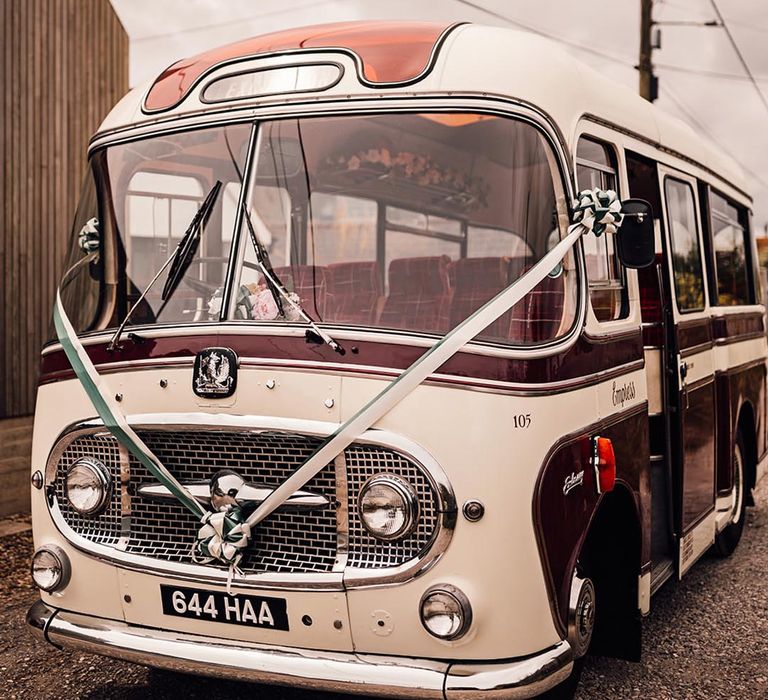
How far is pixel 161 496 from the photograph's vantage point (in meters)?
3.96

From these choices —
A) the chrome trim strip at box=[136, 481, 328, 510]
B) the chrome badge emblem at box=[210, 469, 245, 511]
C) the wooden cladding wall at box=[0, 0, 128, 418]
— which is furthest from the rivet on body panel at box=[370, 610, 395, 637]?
the wooden cladding wall at box=[0, 0, 128, 418]

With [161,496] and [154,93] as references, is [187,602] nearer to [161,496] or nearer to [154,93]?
[161,496]

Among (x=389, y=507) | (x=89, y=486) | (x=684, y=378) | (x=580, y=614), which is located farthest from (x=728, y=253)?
(x=89, y=486)

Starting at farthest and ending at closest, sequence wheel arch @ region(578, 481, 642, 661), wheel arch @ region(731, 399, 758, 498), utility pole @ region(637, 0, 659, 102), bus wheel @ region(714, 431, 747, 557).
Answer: utility pole @ region(637, 0, 659, 102)
wheel arch @ region(731, 399, 758, 498)
bus wheel @ region(714, 431, 747, 557)
wheel arch @ region(578, 481, 642, 661)

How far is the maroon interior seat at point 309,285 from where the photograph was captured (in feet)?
13.1

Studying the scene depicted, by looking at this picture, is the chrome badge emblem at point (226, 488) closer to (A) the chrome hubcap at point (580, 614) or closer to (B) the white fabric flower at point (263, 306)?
(B) the white fabric flower at point (263, 306)

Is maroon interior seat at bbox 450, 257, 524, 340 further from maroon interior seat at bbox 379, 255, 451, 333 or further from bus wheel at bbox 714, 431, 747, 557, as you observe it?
bus wheel at bbox 714, 431, 747, 557

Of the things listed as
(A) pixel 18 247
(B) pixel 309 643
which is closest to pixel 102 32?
(A) pixel 18 247

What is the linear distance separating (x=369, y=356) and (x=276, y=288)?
504 millimetres

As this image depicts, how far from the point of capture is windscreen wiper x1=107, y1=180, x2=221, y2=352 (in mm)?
4172

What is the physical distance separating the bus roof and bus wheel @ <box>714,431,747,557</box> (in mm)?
3223

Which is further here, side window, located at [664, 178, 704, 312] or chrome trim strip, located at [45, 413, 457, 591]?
side window, located at [664, 178, 704, 312]

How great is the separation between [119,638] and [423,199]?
2020 millimetres

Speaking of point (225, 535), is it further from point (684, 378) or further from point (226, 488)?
point (684, 378)
